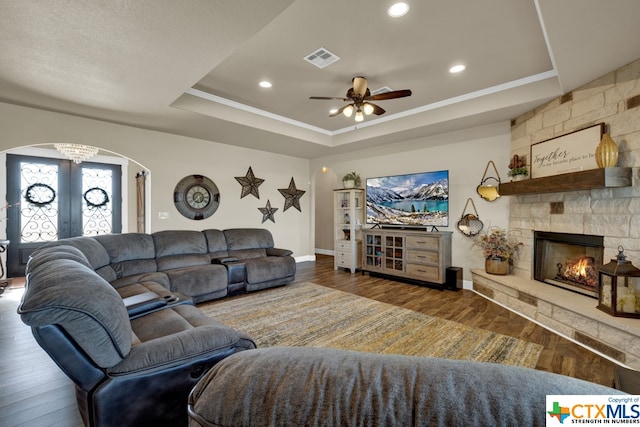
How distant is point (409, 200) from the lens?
5.25 meters

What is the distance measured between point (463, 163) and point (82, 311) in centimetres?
506

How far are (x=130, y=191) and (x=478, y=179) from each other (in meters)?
7.38

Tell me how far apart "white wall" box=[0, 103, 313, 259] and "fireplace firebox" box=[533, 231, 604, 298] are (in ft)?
15.8

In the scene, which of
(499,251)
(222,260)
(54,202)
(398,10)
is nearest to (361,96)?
(398,10)

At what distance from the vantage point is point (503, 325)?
3.15 m

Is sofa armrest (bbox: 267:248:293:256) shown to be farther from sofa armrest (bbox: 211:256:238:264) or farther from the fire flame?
the fire flame

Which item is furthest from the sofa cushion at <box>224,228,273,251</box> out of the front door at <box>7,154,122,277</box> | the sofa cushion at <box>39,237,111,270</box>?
the front door at <box>7,154,122,277</box>

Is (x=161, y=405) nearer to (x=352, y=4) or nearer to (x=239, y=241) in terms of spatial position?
(x=352, y=4)

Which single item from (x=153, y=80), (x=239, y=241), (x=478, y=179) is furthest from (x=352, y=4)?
(x=239, y=241)

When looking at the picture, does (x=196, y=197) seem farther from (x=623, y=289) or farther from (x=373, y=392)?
(x=623, y=289)

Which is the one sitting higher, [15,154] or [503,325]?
[15,154]

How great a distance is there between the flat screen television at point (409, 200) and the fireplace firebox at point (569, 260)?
1416mm

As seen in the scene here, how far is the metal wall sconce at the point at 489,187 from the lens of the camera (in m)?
4.30

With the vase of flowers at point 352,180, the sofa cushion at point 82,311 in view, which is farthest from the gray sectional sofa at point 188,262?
the vase of flowers at point 352,180
